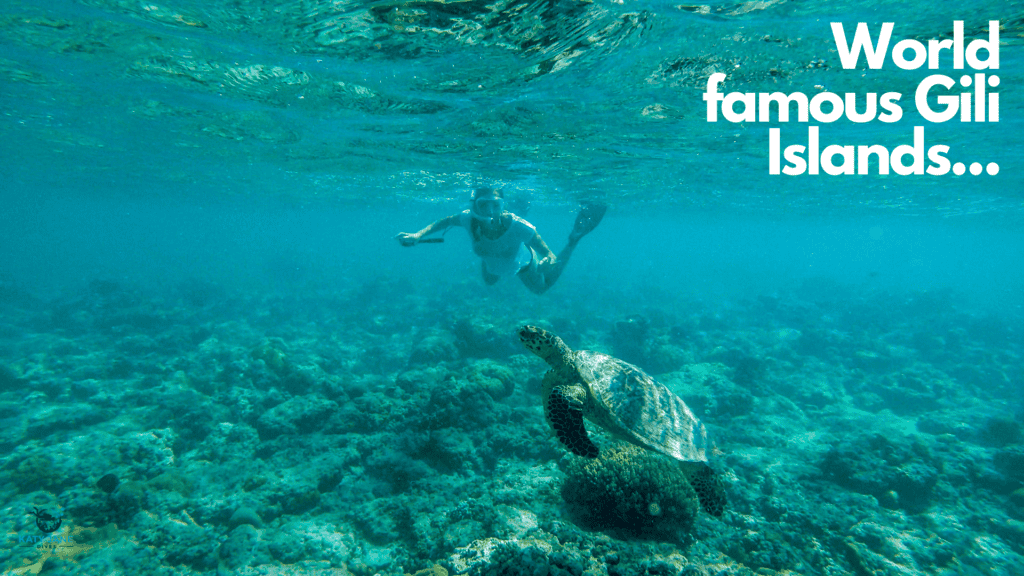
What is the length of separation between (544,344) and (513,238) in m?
6.87

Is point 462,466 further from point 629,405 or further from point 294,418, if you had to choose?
point 294,418

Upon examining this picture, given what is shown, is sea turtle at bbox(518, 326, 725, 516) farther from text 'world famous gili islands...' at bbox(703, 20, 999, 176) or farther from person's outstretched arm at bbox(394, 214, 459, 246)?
text 'world famous gili islands...' at bbox(703, 20, 999, 176)

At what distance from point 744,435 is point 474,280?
80.5 ft

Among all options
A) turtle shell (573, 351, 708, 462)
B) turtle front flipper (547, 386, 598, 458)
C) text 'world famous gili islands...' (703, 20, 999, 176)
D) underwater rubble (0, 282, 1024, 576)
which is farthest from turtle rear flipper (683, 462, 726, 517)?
text 'world famous gili islands...' (703, 20, 999, 176)

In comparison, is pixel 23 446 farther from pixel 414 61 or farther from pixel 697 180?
pixel 697 180

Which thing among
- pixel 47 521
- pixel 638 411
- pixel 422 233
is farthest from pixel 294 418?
pixel 638 411

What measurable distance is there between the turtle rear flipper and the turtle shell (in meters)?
0.18

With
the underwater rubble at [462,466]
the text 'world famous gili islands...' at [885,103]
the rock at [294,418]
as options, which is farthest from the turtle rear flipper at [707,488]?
the text 'world famous gili islands...' at [885,103]

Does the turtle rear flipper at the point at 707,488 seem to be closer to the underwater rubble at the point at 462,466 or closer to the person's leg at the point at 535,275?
the underwater rubble at the point at 462,466

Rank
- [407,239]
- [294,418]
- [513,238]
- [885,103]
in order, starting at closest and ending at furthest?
[407,239] → [294,418] → [885,103] → [513,238]

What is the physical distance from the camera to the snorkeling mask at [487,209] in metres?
11.0

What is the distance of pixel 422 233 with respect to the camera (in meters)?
9.41

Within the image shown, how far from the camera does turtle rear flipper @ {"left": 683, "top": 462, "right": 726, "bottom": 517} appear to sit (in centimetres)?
541

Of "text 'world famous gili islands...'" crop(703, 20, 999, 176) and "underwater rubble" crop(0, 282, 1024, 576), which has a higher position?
"text 'world famous gili islands...'" crop(703, 20, 999, 176)
